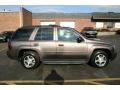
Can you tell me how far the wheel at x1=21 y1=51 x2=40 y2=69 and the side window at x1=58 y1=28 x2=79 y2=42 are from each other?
124 centimetres

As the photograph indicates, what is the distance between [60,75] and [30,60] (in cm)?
175

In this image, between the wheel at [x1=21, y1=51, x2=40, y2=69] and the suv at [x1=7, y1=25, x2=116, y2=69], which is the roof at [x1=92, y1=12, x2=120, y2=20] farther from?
the wheel at [x1=21, y1=51, x2=40, y2=69]

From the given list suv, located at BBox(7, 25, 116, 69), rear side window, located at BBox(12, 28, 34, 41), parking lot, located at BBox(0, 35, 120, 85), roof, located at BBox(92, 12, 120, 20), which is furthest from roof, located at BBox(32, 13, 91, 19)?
suv, located at BBox(7, 25, 116, 69)

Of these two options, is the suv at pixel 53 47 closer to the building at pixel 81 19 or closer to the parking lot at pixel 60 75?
the parking lot at pixel 60 75

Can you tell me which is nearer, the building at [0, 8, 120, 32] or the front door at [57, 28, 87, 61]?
the front door at [57, 28, 87, 61]

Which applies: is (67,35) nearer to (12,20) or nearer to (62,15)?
(12,20)

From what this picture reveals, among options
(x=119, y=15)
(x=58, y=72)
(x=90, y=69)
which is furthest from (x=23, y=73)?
(x=119, y=15)

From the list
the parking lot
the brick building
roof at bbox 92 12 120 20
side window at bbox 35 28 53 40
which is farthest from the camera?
roof at bbox 92 12 120 20

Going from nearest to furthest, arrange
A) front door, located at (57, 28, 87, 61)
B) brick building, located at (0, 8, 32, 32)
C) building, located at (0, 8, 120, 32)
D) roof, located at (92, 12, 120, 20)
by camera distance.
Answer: front door, located at (57, 28, 87, 61) < brick building, located at (0, 8, 32, 32) < roof, located at (92, 12, 120, 20) < building, located at (0, 8, 120, 32)

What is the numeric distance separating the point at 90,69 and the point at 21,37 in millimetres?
3158

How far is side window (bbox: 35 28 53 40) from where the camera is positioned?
31.4ft
